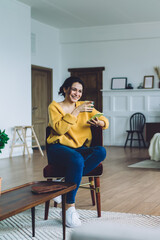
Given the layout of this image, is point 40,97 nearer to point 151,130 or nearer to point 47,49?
point 47,49

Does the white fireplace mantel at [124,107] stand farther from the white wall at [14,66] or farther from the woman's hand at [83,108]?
the woman's hand at [83,108]

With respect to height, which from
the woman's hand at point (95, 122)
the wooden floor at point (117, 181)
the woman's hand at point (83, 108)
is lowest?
the wooden floor at point (117, 181)

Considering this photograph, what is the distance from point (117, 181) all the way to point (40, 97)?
16.5ft

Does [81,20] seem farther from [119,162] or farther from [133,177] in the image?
[133,177]

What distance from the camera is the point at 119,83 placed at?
9188 mm

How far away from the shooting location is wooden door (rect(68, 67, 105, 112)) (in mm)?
9469

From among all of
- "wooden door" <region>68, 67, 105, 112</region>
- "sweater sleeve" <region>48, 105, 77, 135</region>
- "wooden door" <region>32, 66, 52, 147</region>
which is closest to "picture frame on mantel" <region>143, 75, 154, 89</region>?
"wooden door" <region>68, 67, 105, 112</region>

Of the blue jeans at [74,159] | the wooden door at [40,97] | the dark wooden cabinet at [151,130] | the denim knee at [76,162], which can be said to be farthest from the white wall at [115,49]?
the denim knee at [76,162]

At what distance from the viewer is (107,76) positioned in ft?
30.8

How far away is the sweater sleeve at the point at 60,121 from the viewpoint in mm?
2814

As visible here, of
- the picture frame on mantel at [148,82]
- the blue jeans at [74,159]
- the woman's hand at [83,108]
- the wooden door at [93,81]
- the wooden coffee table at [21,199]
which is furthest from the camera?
the wooden door at [93,81]

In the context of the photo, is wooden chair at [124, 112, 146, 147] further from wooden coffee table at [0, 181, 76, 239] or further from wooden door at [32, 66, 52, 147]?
wooden coffee table at [0, 181, 76, 239]

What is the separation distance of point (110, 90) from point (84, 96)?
0.78 meters

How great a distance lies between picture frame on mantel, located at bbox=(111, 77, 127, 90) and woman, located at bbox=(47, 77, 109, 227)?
6.13 m
